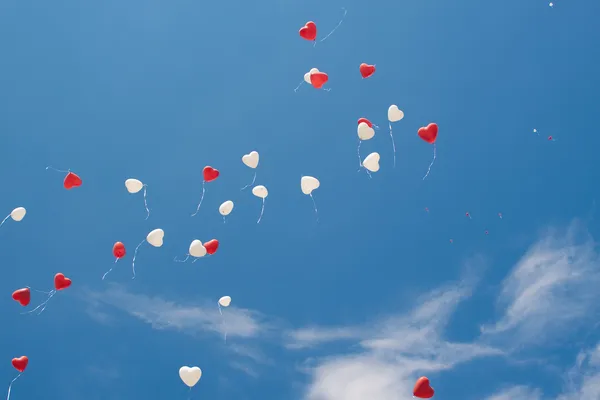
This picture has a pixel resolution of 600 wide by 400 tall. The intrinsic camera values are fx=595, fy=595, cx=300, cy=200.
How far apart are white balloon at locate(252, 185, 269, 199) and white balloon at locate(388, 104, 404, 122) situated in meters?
3.32

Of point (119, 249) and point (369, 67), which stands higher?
point (369, 67)

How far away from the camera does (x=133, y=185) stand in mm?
13820

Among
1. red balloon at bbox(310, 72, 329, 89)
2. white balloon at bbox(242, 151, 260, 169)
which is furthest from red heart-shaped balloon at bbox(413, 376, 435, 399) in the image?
red balloon at bbox(310, 72, 329, 89)

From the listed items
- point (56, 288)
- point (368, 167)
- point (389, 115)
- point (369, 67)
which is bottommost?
point (56, 288)

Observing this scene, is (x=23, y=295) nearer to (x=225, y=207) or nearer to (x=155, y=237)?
(x=155, y=237)

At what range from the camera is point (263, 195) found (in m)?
14.0

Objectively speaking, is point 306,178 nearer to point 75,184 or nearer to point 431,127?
point 431,127

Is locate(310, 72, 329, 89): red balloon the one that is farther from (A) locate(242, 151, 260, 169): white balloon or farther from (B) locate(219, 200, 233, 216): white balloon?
(B) locate(219, 200, 233, 216): white balloon

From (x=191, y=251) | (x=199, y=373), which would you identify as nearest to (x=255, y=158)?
(x=191, y=251)

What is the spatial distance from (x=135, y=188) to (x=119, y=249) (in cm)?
Answer: 152

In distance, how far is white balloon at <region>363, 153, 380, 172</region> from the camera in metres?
13.2

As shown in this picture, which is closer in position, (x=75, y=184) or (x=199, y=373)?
(x=199, y=373)

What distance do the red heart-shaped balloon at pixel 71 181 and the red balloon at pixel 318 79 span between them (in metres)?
5.92

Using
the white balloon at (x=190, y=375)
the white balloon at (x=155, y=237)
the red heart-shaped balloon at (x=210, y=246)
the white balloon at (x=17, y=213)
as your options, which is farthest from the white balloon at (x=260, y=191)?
A: the white balloon at (x=17, y=213)
